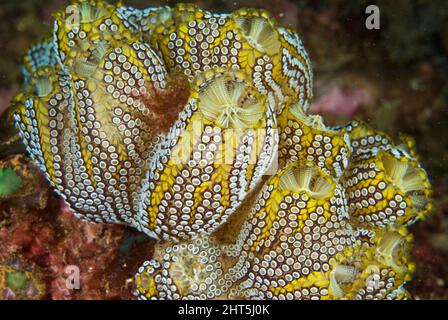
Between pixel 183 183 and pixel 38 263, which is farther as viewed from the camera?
pixel 38 263

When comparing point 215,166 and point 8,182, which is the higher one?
point 215,166

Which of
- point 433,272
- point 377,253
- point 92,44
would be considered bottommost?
point 433,272

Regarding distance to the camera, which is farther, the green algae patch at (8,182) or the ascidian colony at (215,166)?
the green algae patch at (8,182)

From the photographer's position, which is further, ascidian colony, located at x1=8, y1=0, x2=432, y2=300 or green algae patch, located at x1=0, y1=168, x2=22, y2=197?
green algae patch, located at x1=0, y1=168, x2=22, y2=197

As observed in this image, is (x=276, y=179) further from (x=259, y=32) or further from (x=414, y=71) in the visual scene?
(x=414, y=71)

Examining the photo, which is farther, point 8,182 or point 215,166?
point 8,182

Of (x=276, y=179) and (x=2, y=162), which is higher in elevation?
(x=276, y=179)

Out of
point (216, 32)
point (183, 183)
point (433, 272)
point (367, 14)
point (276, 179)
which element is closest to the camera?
point (183, 183)
